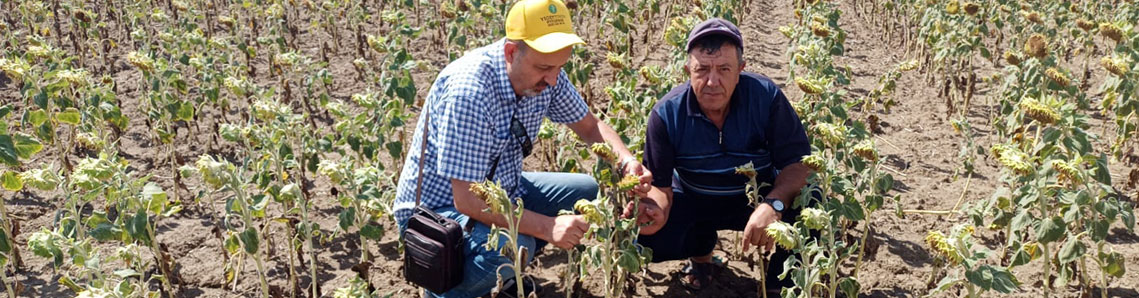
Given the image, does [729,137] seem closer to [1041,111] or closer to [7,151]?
[1041,111]

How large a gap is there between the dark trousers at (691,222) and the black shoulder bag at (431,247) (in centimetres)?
90

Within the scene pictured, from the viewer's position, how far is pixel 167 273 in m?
3.64

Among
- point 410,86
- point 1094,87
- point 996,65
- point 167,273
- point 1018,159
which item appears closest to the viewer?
point 1018,159

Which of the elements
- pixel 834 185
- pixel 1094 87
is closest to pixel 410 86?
pixel 834 185

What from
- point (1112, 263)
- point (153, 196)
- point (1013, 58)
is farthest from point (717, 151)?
point (1013, 58)

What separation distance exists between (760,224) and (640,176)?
17.7 inches

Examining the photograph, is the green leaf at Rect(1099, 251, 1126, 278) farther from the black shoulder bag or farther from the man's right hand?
the black shoulder bag

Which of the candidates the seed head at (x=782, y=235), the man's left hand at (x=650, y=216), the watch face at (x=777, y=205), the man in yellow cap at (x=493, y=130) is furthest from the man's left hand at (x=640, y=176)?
the seed head at (x=782, y=235)

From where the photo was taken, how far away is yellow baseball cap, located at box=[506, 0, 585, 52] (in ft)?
9.77

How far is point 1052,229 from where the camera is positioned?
10.1 feet

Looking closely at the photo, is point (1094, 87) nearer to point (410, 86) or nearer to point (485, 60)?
point (410, 86)

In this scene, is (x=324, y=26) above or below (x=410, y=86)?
below

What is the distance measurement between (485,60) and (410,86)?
1.75m

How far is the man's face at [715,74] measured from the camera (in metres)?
3.22
